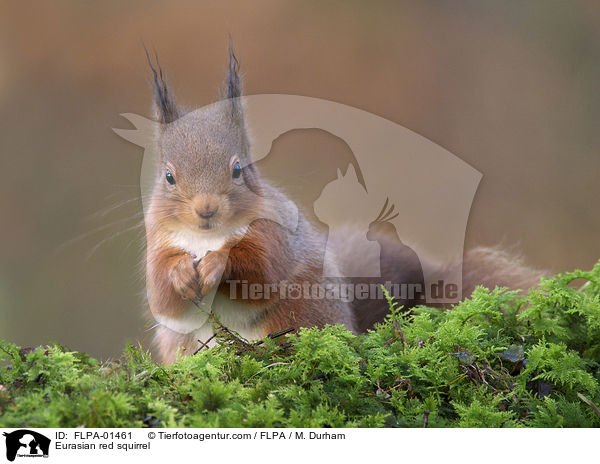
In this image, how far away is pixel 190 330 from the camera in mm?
1041

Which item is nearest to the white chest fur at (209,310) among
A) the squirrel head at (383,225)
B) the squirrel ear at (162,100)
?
the squirrel ear at (162,100)

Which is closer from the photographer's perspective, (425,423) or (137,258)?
(425,423)

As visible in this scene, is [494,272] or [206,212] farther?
[494,272]

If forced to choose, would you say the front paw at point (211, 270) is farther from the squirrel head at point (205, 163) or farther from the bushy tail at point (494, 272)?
the bushy tail at point (494, 272)

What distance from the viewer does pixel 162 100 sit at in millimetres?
978

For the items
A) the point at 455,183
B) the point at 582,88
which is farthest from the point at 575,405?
the point at 582,88

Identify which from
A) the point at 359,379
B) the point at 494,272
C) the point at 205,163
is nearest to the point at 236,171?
the point at 205,163

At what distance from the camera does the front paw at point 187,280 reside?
3.26 ft

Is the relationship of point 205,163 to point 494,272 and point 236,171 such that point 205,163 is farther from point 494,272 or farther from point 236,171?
point 494,272

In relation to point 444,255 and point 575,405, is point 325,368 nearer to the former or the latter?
point 575,405

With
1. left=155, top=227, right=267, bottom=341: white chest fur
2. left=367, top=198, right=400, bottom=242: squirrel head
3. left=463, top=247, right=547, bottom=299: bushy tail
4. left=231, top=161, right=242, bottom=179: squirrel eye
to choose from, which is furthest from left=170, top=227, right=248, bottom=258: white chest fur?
left=463, top=247, right=547, bottom=299: bushy tail

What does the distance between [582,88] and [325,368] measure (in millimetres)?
1965

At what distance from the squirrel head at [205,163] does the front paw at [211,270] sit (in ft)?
0.21
